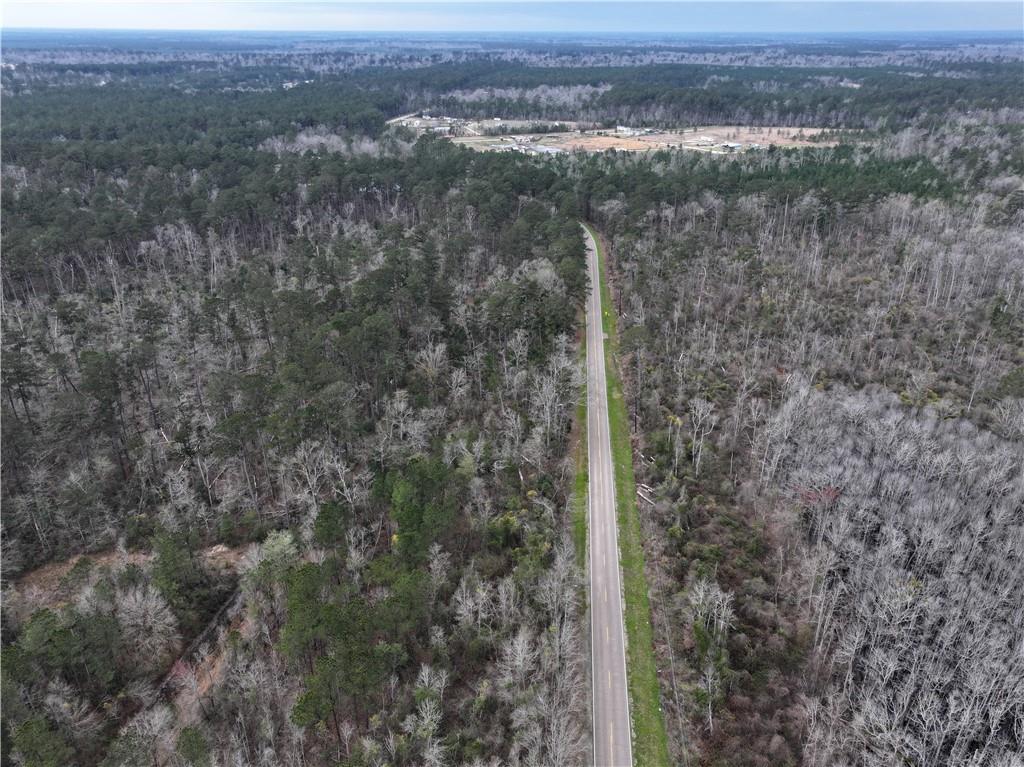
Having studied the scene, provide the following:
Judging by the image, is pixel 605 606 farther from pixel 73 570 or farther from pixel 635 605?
pixel 73 570

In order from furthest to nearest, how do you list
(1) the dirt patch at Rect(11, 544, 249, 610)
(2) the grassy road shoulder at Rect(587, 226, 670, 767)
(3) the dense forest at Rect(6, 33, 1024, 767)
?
1. (1) the dirt patch at Rect(11, 544, 249, 610)
2. (2) the grassy road shoulder at Rect(587, 226, 670, 767)
3. (3) the dense forest at Rect(6, 33, 1024, 767)

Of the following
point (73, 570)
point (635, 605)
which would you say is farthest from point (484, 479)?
point (73, 570)

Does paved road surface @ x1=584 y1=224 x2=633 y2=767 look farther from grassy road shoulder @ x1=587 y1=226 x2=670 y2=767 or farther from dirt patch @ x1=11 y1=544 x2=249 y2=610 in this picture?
dirt patch @ x1=11 y1=544 x2=249 y2=610

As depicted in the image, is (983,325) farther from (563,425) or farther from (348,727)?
(348,727)

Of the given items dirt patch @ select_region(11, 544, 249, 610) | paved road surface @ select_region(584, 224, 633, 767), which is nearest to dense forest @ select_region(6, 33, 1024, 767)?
dirt patch @ select_region(11, 544, 249, 610)

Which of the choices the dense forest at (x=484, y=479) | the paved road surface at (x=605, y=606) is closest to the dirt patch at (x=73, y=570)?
the dense forest at (x=484, y=479)

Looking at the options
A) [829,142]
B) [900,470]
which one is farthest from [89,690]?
[829,142]
